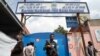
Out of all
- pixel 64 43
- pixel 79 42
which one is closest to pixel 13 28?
pixel 64 43

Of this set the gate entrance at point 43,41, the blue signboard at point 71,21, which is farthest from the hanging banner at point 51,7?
the gate entrance at point 43,41

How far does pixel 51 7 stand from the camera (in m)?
17.5

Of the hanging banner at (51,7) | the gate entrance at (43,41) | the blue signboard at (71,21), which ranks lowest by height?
the gate entrance at (43,41)

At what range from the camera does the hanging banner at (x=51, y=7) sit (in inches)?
681

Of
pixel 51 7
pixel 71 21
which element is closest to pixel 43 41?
pixel 51 7

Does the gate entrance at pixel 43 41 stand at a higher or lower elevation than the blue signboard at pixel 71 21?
lower

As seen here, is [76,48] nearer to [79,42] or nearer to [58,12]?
[79,42]

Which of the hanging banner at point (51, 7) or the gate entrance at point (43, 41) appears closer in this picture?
the gate entrance at point (43, 41)

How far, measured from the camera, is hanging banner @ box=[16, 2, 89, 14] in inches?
681

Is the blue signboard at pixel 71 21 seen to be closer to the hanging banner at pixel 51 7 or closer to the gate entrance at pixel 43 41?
the hanging banner at pixel 51 7

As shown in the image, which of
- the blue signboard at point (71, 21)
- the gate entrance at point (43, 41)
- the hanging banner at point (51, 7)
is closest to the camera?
the gate entrance at point (43, 41)

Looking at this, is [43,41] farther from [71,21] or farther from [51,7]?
[71,21]

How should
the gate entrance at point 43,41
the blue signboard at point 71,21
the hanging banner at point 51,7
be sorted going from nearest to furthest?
the gate entrance at point 43,41 < the hanging banner at point 51,7 < the blue signboard at point 71,21

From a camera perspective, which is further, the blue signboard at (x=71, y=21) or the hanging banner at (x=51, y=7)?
the blue signboard at (x=71, y=21)
